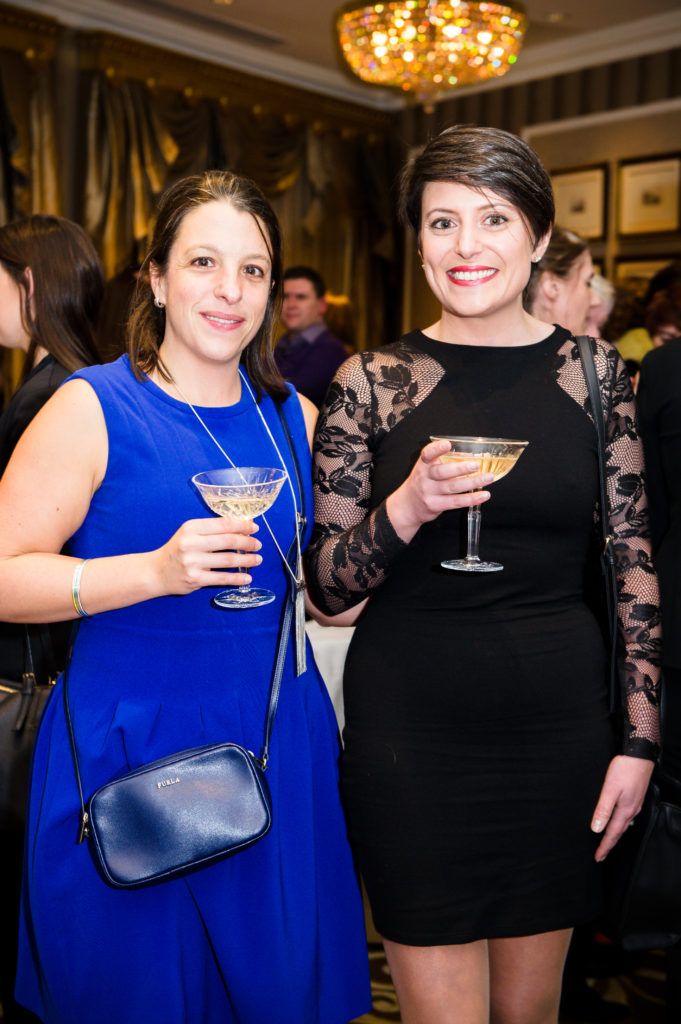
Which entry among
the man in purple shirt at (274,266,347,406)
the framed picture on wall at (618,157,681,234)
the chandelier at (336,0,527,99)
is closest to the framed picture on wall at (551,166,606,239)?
the framed picture on wall at (618,157,681,234)

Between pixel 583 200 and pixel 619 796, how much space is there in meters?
7.06

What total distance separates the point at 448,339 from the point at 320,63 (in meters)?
7.57

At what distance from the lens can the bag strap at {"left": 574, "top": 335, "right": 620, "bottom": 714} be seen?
1829 millimetres

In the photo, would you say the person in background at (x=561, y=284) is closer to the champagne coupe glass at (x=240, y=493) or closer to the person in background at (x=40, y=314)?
the person in background at (x=40, y=314)

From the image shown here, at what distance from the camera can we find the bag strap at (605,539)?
183cm

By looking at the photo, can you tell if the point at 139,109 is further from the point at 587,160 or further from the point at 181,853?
the point at 181,853

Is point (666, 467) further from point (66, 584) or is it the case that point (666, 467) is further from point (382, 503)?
point (66, 584)

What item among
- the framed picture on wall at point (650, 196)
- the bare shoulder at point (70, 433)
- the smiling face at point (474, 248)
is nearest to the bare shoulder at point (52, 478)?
the bare shoulder at point (70, 433)

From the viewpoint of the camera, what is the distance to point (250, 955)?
166 cm

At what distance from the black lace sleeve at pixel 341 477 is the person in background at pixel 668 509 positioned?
63 cm

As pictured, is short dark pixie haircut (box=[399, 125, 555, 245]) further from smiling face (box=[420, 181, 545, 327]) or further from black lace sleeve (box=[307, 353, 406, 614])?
black lace sleeve (box=[307, 353, 406, 614])

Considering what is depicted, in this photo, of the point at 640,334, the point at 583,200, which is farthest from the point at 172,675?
the point at 583,200

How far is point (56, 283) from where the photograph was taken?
2.55 metres

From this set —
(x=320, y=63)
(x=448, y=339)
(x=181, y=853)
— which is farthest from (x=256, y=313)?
(x=320, y=63)
